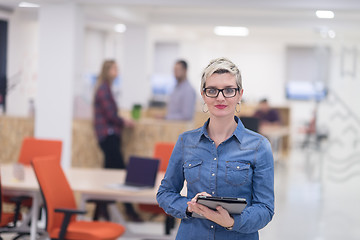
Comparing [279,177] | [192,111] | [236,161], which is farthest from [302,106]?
[236,161]

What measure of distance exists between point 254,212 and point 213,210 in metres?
0.17

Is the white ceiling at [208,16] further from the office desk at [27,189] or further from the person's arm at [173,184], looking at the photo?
the person's arm at [173,184]

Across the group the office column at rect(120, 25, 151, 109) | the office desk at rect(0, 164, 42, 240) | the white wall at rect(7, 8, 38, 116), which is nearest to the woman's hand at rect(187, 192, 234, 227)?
the office desk at rect(0, 164, 42, 240)

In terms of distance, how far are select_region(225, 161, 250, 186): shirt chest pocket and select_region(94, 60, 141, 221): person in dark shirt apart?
4.81 metres

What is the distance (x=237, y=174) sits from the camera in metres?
2.39

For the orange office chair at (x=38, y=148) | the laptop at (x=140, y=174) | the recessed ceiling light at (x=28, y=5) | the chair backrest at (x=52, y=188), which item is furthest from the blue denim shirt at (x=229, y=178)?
the recessed ceiling light at (x=28, y=5)

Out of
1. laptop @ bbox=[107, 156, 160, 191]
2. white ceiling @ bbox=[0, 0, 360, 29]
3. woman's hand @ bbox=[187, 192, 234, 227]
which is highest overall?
white ceiling @ bbox=[0, 0, 360, 29]

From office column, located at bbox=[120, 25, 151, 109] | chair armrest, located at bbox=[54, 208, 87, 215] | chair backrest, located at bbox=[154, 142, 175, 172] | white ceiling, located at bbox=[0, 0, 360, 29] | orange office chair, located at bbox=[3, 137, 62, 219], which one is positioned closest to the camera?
chair armrest, located at bbox=[54, 208, 87, 215]

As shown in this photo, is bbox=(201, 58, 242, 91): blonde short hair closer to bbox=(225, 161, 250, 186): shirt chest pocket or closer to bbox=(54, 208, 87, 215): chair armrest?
bbox=(225, 161, 250, 186): shirt chest pocket

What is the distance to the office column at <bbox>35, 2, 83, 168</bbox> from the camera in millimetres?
7684

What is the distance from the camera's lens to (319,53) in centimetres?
957

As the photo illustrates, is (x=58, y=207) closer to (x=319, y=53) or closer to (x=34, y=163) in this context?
(x=34, y=163)

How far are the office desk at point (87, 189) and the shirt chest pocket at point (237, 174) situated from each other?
2205mm

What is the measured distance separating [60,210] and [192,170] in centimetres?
217
